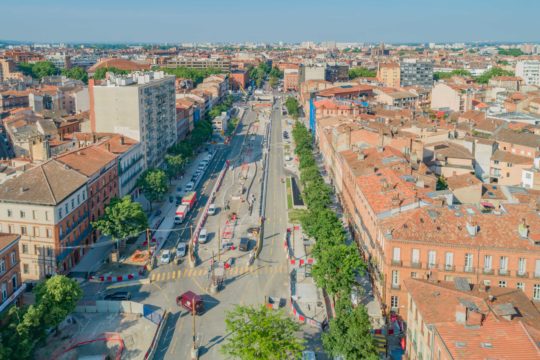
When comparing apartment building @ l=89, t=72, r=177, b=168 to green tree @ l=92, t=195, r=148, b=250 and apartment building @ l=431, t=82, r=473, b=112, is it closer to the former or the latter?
green tree @ l=92, t=195, r=148, b=250

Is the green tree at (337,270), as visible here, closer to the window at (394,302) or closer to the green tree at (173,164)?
the window at (394,302)

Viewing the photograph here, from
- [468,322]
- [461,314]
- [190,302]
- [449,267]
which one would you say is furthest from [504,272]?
[190,302]

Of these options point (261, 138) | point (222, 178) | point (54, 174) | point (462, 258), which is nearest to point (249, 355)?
point (462, 258)

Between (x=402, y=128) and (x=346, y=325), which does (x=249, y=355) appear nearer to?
(x=346, y=325)

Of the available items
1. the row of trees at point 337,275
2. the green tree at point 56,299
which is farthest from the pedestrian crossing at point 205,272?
the green tree at point 56,299

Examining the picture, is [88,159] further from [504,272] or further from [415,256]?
[504,272]

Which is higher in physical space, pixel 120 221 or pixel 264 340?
pixel 120 221

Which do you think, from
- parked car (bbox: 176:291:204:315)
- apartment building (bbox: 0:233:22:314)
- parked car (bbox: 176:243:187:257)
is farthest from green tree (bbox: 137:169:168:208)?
apartment building (bbox: 0:233:22:314)
